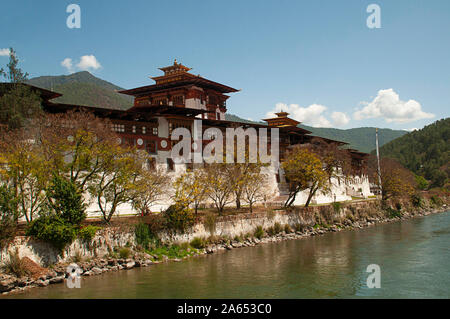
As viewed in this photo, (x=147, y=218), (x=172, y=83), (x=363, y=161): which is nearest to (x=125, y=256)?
(x=147, y=218)

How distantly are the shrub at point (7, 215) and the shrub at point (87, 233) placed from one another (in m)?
3.83

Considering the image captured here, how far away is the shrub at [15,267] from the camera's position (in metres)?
20.2

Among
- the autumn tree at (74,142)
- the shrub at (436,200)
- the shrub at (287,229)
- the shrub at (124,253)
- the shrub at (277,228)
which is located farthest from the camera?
the shrub at (436,200)

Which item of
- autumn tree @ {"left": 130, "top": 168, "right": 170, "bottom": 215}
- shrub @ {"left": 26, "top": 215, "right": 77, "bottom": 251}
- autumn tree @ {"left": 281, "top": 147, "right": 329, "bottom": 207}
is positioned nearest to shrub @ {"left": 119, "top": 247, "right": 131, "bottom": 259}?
shrub @ {"left": 26, "top": 215, "right": 77, "bottom": 251}

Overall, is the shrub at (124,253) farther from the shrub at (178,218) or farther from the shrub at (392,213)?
the shrub at (392,213)

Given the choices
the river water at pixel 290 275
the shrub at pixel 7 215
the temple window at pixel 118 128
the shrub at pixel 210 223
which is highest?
the temple window at pixel 118 128

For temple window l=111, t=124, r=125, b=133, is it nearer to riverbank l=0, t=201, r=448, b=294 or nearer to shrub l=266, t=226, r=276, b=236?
riverbank l=0, t=201, r=448, b=294

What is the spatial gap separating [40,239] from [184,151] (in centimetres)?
2115

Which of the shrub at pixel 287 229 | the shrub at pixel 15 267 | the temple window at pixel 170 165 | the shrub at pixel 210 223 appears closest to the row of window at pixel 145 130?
the temple window at pixel 170 165

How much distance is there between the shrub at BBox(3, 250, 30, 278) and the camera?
20.2 meters

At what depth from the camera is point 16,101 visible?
28.5m

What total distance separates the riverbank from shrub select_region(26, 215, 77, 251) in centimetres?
105

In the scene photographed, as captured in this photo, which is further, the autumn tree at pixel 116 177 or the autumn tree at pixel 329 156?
the autumn tree at pixel 329 156
